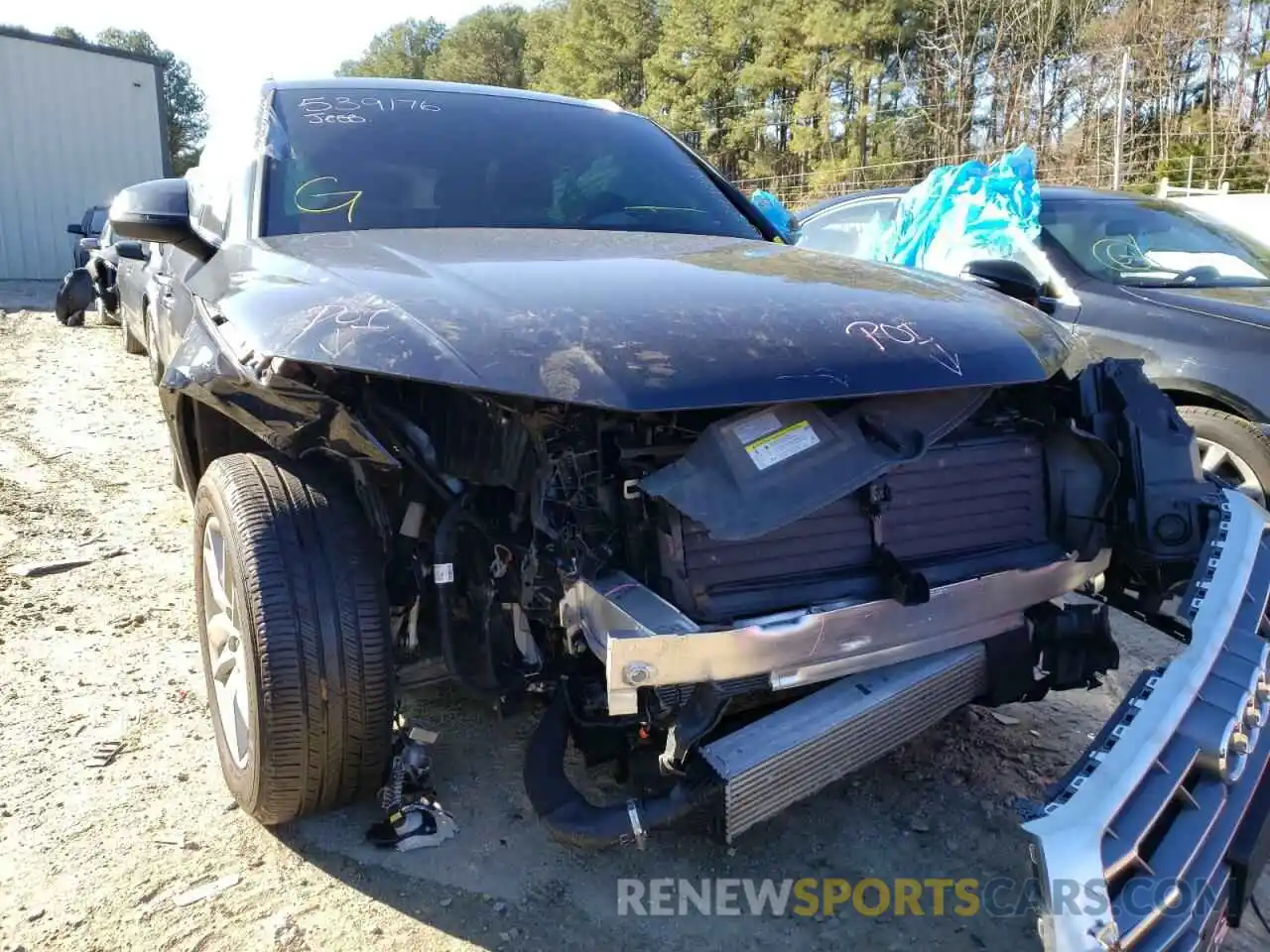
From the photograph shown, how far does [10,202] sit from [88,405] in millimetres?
15676

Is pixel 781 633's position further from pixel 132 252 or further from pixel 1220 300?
pixel 132 252

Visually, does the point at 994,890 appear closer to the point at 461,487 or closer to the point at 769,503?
the point at 769,503

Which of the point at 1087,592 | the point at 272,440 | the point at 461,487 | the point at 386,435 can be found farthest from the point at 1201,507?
the point at 272,440

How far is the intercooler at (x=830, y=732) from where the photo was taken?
184cm

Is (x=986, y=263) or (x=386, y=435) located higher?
(x=986, y=263)

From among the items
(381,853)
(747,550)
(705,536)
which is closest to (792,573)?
(747,550)

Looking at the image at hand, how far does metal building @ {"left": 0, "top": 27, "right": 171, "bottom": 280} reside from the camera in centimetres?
1911

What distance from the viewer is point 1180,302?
13.5 ft

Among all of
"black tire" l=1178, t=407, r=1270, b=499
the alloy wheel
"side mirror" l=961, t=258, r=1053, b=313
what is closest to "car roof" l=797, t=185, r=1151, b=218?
"black tire" l=1178, t=407, r=1270, b=499

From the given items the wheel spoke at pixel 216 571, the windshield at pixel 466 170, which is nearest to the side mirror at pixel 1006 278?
the windshield at pixel 466 170

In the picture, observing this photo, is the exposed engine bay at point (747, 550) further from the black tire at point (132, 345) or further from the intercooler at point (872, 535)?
the black tire at point (132, 345)

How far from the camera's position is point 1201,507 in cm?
224

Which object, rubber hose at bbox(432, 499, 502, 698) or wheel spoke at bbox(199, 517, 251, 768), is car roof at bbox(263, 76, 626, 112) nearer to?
wheel spoke at bbox(199, 517, 251, 768)

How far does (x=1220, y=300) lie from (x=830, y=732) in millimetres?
3288
